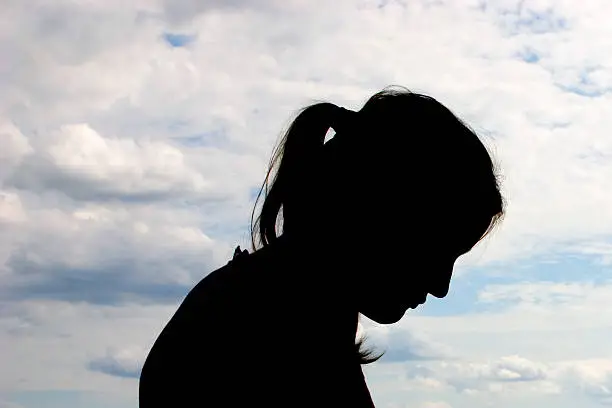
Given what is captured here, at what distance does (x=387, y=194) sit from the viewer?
3.40m

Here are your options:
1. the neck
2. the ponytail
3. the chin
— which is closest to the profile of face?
the chin

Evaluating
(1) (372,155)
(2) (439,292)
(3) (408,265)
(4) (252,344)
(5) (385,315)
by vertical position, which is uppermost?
(1) (372,155)

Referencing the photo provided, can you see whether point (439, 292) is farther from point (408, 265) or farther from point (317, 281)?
point (317, 281)


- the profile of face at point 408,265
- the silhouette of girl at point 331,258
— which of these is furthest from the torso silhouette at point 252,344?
the profile of face at point 408,265

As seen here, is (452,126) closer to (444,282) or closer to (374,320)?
(444,282)

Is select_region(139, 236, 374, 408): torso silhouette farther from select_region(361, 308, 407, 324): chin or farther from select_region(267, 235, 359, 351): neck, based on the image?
select_region(361, 308, 407, 324): chin

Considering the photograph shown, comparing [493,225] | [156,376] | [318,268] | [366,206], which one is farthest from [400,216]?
[156,376]

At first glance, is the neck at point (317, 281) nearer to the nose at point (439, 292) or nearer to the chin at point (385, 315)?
the chin at point (385, 315)

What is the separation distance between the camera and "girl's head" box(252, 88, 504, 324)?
3.38 m

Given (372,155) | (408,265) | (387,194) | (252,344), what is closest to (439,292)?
(408,265)

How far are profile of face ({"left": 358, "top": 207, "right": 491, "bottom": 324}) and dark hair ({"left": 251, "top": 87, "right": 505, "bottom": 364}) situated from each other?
0.11m

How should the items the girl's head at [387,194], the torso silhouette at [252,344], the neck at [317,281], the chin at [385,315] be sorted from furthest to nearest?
the chin at [385,315] < the girl's head at [387,194] < the neck at [317,281] < the torso silhouette at [252,344]

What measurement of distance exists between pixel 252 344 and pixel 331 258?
537 millimetres

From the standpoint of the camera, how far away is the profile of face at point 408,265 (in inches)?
135
